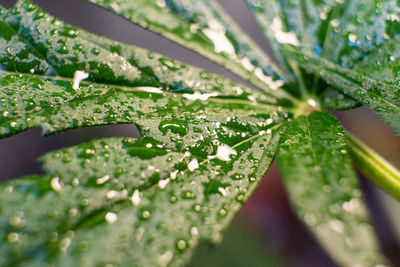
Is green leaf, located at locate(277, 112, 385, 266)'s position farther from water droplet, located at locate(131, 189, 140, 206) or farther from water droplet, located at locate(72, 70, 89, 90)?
water droplet, located at locate(72, 70, 89, 90)

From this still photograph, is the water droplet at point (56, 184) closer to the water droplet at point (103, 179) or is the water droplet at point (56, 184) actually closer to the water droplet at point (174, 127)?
the water droplet at point (103, 179)

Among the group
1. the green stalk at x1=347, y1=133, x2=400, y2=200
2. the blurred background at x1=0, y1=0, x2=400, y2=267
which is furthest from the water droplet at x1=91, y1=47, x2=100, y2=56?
the blurred background at x1=0, y1=0, x2=400, y2=267

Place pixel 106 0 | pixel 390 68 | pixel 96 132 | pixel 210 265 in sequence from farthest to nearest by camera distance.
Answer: pixel 96 132 < pixel 210 265 < pixel 106 0 < pixel 390 68

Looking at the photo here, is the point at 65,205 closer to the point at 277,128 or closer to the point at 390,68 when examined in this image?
the point at 277,128

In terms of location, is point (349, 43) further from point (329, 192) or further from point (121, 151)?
point (121, 151)

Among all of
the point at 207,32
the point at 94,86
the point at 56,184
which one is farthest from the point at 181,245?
the point at 207,32

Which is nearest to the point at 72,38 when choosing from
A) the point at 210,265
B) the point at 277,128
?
the point at 277,128
